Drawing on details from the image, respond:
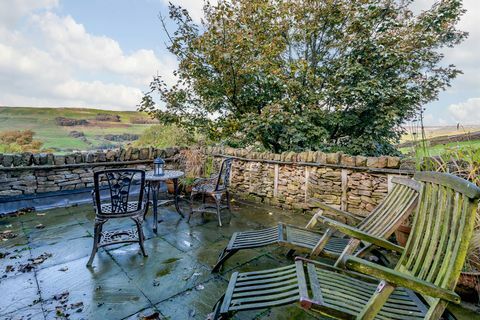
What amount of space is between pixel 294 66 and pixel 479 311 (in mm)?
5813

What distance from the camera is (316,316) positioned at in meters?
1.69

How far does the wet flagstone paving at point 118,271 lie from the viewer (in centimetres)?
173

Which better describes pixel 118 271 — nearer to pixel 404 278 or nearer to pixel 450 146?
pixel 404 278

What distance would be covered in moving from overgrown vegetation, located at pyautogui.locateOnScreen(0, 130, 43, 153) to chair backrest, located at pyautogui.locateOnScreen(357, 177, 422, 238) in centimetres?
681

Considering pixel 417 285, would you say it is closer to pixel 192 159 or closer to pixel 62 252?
pixel 62 252

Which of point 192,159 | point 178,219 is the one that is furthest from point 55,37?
point 178,219

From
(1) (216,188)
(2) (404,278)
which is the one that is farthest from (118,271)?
(2) (404,278)

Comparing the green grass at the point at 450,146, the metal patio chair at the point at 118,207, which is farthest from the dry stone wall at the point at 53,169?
the green grass at the point at 450,146

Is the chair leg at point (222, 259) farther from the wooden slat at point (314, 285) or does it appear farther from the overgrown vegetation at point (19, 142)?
the overgrown vegetation at point (19, 142)

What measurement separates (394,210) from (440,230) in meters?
0.67

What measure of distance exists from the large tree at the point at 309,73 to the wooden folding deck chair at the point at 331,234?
384cm

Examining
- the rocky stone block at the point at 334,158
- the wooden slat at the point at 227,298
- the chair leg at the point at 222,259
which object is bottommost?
the chair leg at the point at 222,259

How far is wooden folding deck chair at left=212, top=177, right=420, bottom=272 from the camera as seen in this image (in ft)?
6.07

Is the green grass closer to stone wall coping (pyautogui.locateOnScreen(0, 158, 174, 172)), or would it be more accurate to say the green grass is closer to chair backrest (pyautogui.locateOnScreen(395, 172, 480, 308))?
chair backrest (pyautogui.locateOnScreen(395, 172, 480, 308))
